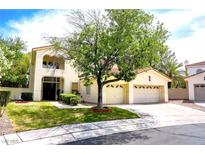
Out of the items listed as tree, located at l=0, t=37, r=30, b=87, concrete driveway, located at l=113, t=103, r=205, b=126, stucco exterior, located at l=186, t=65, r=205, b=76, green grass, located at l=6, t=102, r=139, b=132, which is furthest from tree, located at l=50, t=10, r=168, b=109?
stucco exterior, located at l=186, t=65, r=205, b=76

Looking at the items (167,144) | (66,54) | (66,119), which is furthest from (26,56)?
(167,144)

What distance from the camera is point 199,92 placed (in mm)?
26641

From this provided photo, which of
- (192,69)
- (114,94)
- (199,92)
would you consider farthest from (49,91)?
(192,69)

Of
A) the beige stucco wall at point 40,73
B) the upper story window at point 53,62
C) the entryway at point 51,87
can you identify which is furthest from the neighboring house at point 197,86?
the entryway at point 51,87

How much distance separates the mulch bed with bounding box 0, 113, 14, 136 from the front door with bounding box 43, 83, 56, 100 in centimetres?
1113

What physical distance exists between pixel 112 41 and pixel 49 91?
12842 millimetres

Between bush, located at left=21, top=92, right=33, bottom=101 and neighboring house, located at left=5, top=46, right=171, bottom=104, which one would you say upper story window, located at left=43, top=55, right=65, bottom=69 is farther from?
bush, located at left=21, top=92, right=33, bottom=101

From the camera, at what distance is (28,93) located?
21969 millimetres

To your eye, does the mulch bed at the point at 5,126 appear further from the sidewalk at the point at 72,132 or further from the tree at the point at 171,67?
the tree at the point at 171,67

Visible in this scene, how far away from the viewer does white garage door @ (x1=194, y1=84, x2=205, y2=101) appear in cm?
2647

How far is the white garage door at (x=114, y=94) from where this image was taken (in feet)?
70.6

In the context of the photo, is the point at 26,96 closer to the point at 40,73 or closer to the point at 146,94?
the point at 40,73
